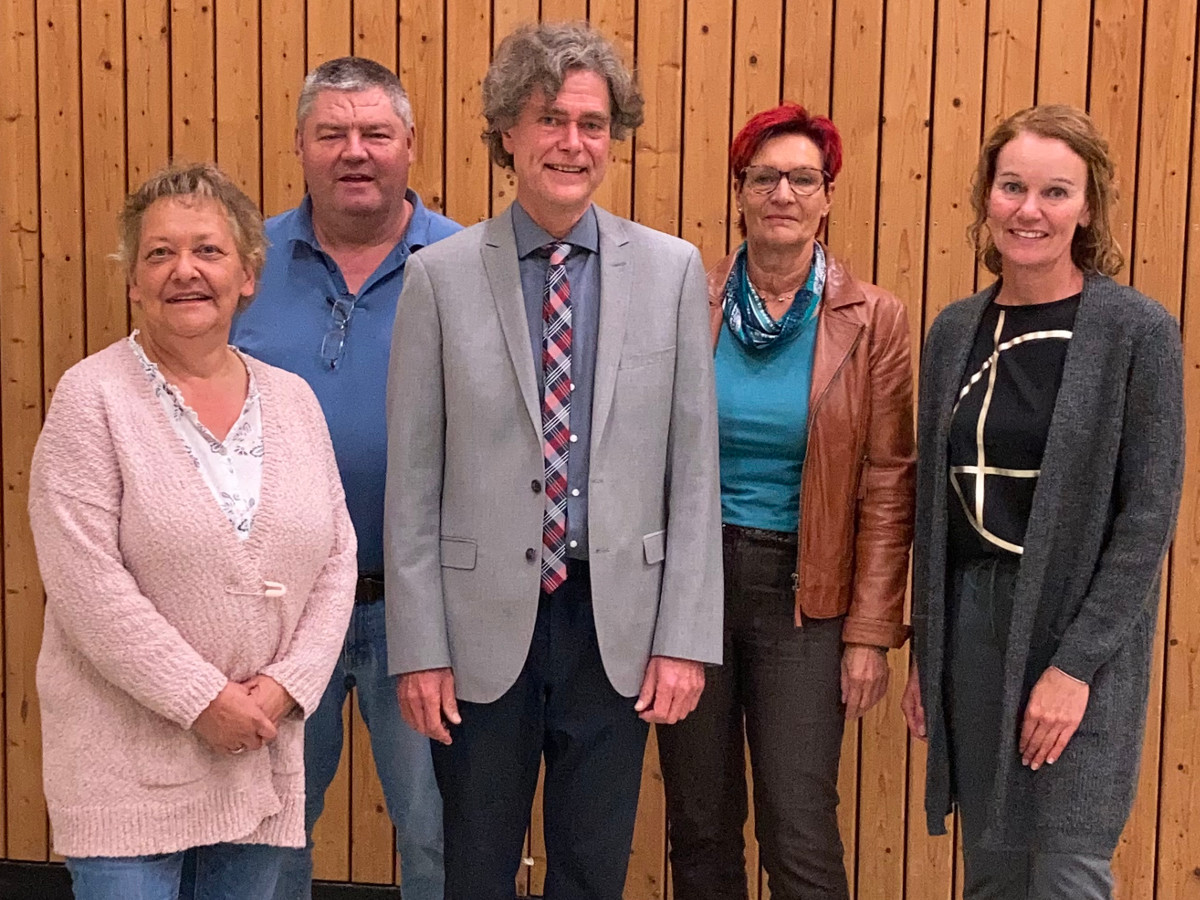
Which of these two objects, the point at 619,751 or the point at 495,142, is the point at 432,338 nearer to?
the point at 495,142

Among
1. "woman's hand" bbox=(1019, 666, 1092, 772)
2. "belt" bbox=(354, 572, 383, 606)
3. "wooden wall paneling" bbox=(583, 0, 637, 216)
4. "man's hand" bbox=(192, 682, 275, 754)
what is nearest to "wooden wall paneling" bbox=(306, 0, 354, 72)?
"wooden wall paneling" bbox=(583, 0, 637, 216)

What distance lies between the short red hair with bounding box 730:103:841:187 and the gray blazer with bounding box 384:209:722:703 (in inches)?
18.1

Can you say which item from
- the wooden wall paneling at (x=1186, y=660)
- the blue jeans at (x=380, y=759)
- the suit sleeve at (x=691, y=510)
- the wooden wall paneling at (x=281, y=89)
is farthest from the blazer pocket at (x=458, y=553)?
the wooden wall paneling at (x=1186, y=660)

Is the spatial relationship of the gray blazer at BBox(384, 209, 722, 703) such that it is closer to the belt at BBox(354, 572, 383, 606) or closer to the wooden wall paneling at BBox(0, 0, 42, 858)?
the belt at BBox(354, 572, 383, 606)

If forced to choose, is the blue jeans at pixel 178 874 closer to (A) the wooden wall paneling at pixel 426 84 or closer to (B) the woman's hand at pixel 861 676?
(B) the woman's hand at pixel 861 676

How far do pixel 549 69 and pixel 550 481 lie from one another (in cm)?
68

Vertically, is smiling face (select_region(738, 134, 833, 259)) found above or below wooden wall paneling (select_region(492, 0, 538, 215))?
below

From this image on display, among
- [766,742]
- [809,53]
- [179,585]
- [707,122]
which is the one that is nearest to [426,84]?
[707,122]

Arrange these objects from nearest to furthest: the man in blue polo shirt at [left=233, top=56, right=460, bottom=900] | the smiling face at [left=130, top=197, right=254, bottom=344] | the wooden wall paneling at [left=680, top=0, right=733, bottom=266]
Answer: the smiling face at [left=130, top=197, right=254, bottom=344]
the man in blue polo shirt at [left=233, top=56, right=460, bottom=900]
the wooden wall paneling at [left=680, top=0, right=733, bottom=266]

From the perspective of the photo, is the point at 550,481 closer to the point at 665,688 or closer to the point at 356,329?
the point at 665,688

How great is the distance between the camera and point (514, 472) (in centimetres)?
203

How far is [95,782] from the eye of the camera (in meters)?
1.83

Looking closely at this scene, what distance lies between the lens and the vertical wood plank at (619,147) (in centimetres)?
316

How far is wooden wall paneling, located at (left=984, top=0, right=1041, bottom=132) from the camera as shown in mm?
3061
